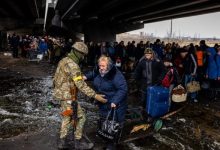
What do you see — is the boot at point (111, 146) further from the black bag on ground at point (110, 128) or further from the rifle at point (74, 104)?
the rifle at point (74, 104)

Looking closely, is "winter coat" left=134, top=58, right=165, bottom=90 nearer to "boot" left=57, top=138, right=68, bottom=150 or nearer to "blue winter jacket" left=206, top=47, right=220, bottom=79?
"boot" left=57, top=138, right=68, bottom=150

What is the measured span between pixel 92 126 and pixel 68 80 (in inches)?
98.1

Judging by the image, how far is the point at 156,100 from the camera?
841 centimetres

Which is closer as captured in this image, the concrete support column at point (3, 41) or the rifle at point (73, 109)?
the rifle at point (73, 109)

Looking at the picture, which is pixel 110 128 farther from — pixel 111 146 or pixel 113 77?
pixel 113 77

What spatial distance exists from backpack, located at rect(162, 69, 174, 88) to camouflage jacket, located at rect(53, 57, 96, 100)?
335 cm

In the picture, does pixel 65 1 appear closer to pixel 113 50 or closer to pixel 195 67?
pixel 113 50

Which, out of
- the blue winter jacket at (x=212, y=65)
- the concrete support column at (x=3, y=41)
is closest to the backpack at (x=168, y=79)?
the blue winter jacket at (x=212, y=65)

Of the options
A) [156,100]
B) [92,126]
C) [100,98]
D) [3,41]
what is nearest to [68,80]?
[100,98]

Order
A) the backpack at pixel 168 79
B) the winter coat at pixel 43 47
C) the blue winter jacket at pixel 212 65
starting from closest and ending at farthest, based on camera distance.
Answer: the backpack at pixel 168 79 → the blue winter jacket at pixel 212 65 → the winter coat at pixel 43 47


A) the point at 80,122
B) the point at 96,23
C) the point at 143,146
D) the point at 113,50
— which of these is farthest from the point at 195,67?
the point at 96,23

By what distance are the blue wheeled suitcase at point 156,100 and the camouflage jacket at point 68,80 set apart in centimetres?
274

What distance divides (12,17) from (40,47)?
21968mm

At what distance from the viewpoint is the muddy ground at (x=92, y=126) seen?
703 centimetres
